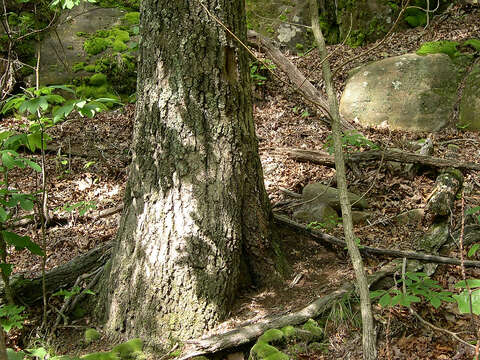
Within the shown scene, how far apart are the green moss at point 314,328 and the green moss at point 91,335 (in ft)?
5.12

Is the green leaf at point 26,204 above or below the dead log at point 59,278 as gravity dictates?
above

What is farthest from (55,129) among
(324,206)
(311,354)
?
(311,354)

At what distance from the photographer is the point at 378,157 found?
5.10 metres

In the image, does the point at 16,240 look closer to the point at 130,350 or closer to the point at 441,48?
the point at 130,350

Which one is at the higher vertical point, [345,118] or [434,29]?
[434,29]

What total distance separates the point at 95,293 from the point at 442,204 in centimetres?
323

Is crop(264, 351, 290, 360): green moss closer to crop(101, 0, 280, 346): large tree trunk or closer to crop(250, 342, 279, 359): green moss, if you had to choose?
crop(250, 342, 279, 359): green moss

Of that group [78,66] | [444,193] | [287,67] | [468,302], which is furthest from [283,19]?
[468,302]

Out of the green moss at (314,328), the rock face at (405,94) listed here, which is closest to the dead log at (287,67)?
the rock face at (405,94)

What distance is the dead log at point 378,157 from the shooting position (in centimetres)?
469

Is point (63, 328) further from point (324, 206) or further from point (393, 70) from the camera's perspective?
point (393, 70)

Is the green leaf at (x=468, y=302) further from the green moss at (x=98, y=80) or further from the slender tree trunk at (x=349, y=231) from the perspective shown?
the green moss at (x=98, y=80)

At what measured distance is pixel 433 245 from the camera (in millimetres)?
3543

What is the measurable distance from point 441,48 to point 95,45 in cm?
632
